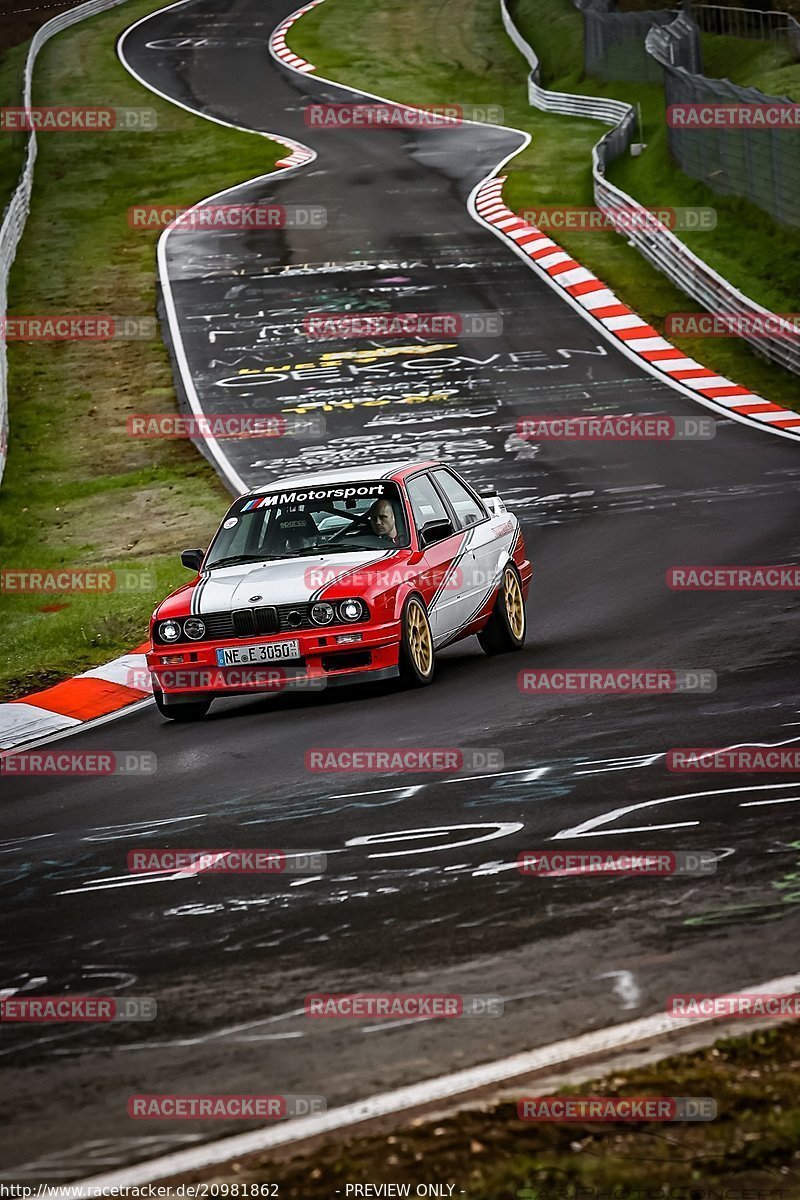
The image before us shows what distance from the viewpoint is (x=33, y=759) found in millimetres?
10656

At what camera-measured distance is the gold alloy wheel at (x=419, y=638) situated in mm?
11406

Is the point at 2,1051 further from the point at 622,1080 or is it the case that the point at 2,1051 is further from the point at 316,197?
the point at 316,197

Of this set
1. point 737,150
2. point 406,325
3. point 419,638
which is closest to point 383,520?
point 419,638

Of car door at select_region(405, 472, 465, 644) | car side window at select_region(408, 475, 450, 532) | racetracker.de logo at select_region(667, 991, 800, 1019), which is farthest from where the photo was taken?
car side window at select_region(408, 475, 450, 532)

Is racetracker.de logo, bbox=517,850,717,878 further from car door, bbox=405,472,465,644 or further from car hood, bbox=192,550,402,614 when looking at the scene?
car door, bbox=405,472,465,644

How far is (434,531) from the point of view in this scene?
12156 millimetres

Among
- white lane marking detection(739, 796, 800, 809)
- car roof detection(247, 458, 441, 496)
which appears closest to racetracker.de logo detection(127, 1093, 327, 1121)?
white lane marking detection(739, 796, 800, 809)

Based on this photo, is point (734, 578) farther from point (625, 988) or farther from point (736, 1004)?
point (736, 1004)

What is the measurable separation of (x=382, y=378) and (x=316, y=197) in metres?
13.3

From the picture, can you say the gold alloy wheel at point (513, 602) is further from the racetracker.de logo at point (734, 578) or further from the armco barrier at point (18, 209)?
the armco barrier at point (18, 209)

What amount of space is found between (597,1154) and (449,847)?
3.00 meters

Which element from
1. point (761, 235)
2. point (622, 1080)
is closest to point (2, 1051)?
point (622, 1080)

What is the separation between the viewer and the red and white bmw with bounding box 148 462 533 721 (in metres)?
11.2

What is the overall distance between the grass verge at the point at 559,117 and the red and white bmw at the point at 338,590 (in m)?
11.8
